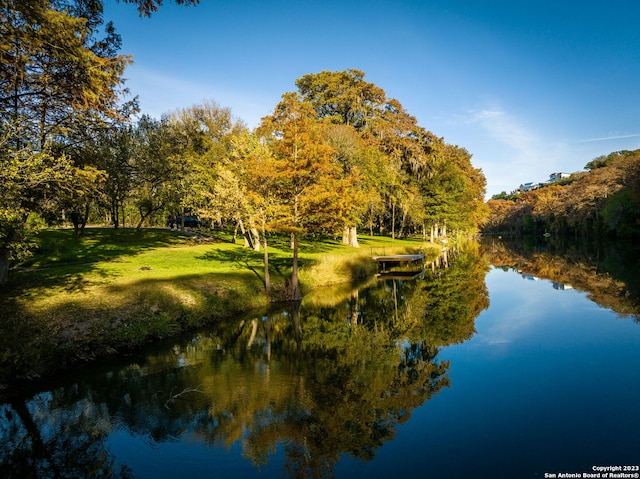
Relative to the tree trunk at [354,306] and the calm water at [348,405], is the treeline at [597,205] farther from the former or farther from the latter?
the calm water at [348,405]

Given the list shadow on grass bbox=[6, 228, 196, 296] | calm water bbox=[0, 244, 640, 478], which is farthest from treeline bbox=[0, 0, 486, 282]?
calm water bbox=[0, 244, 640, 478]

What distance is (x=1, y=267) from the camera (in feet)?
56.2

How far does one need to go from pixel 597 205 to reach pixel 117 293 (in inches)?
4030

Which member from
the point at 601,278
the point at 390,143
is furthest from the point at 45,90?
the point at 390,143

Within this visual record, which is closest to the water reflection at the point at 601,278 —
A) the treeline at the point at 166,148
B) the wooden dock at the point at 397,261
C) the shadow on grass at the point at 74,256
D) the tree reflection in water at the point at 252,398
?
the wooden dock at the point at 397,261

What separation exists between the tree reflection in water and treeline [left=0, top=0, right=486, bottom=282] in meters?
6.68

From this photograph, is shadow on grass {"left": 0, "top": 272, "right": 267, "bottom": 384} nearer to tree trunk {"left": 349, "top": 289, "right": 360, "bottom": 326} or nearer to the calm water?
the calm water

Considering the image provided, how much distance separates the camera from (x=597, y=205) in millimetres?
86000

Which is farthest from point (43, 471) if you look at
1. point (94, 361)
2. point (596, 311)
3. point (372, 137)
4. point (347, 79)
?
point (347, 79)

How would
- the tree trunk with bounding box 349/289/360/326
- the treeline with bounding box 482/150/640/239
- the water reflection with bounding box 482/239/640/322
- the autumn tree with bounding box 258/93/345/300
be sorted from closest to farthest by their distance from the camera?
the tree trunk with bounding box 349/289/360/326 < the autumn tree with bounding box 258/93/345/300 < the water reflection with bounding box 482/239/640/322 < the treeline with bounding box 482/150/640/239

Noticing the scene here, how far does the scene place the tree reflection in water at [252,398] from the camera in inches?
345

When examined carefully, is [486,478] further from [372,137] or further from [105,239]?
[372,137]

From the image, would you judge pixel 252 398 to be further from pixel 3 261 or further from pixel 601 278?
pixel 601 278

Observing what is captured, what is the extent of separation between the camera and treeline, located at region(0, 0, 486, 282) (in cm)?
1244
